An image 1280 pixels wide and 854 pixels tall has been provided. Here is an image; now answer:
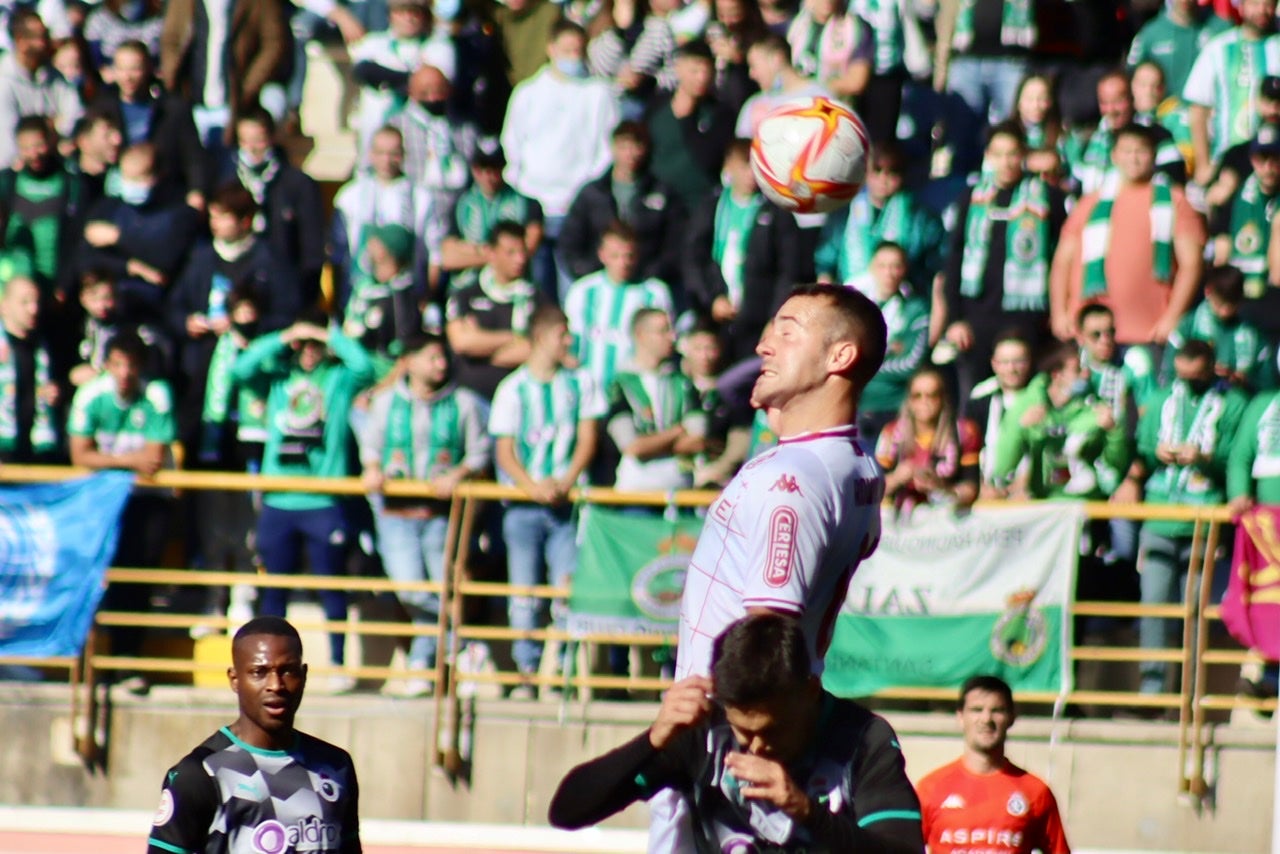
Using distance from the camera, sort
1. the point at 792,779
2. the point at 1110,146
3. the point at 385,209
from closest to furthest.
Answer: the point at 792,779 → the point at 385,209 → the point at 1110,146

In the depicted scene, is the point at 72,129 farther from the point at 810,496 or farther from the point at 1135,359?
the point at 810,496

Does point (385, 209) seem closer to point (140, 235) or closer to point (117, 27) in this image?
point (140, 235)

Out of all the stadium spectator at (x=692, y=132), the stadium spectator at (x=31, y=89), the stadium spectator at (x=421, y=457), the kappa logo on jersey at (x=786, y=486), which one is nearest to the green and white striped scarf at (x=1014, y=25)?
the stadium spectator at (x=692, y=132)

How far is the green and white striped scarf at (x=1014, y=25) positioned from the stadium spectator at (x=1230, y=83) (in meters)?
1.17

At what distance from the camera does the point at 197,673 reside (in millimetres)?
12547

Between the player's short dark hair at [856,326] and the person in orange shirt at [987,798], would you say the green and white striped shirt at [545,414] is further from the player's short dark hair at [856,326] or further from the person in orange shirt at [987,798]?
the player's short dark hair at [856,326]

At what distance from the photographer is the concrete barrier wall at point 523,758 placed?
11.0 meters

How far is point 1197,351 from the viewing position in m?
11.2

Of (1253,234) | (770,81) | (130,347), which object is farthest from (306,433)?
(1253,234)

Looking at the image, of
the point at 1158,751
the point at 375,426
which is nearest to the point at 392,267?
the point at 375,426

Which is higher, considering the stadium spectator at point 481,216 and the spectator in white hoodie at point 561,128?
the spectator in white hoodie at point 561,128

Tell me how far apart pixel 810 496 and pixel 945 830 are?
3329 mm

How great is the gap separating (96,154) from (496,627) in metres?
4.17

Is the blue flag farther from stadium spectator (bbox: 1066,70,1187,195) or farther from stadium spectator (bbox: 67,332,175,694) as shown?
stadium spectator (bbox: 1066,70,1187,195)
